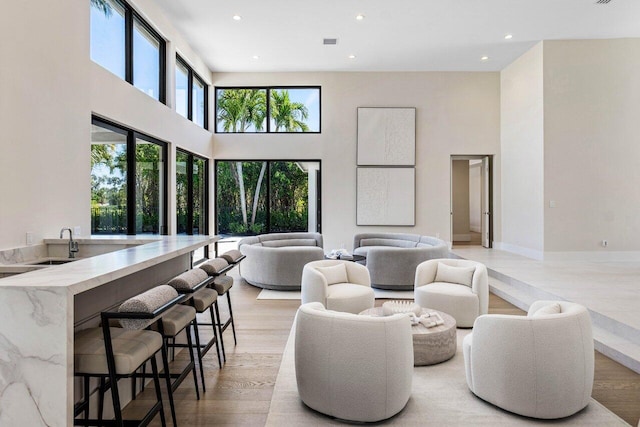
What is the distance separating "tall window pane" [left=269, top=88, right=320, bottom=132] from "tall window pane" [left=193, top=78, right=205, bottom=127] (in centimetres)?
156

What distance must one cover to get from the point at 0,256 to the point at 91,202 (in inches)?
58.0

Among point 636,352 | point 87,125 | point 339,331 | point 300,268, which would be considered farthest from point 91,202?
point 636,352

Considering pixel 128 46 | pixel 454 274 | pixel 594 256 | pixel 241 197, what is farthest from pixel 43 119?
pixel 594 256

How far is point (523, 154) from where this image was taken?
796 cm

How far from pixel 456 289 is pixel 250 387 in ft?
8.33

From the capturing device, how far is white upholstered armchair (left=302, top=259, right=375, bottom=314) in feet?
13.8

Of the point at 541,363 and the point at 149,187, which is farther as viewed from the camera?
the point at 149,187

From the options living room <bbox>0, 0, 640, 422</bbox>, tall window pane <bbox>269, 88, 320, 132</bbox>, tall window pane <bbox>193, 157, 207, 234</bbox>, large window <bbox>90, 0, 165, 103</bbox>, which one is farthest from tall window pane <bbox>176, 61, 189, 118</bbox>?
tall window pane <bbox>269, 88, 320, 132</bbox>

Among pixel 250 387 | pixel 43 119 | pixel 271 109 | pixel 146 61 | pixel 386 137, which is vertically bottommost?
pixel 250 387

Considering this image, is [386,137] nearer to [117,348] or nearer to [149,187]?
[149,187]

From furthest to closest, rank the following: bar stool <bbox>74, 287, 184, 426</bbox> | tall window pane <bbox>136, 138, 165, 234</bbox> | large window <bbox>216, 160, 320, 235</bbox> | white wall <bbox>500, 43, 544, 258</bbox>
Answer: large window <bbox>216, 160, 320, 235</bbox> → white wall <bbox>500, 43, 544, 258</bbox> → tall window pane <bbox>136, 138, 165, 234</bbox> → bar stool <bbox>74, 287, 184, 426</bbox>

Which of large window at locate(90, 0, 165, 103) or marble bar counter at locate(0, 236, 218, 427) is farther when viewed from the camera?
large window at locate(90, 0, 165, 103)

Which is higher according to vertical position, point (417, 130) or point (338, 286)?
point (417, 130)

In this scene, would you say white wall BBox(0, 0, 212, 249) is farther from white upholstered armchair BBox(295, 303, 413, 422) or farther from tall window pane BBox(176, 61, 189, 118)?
white upholstered armchair BBox(295, 303, 413, 422)
